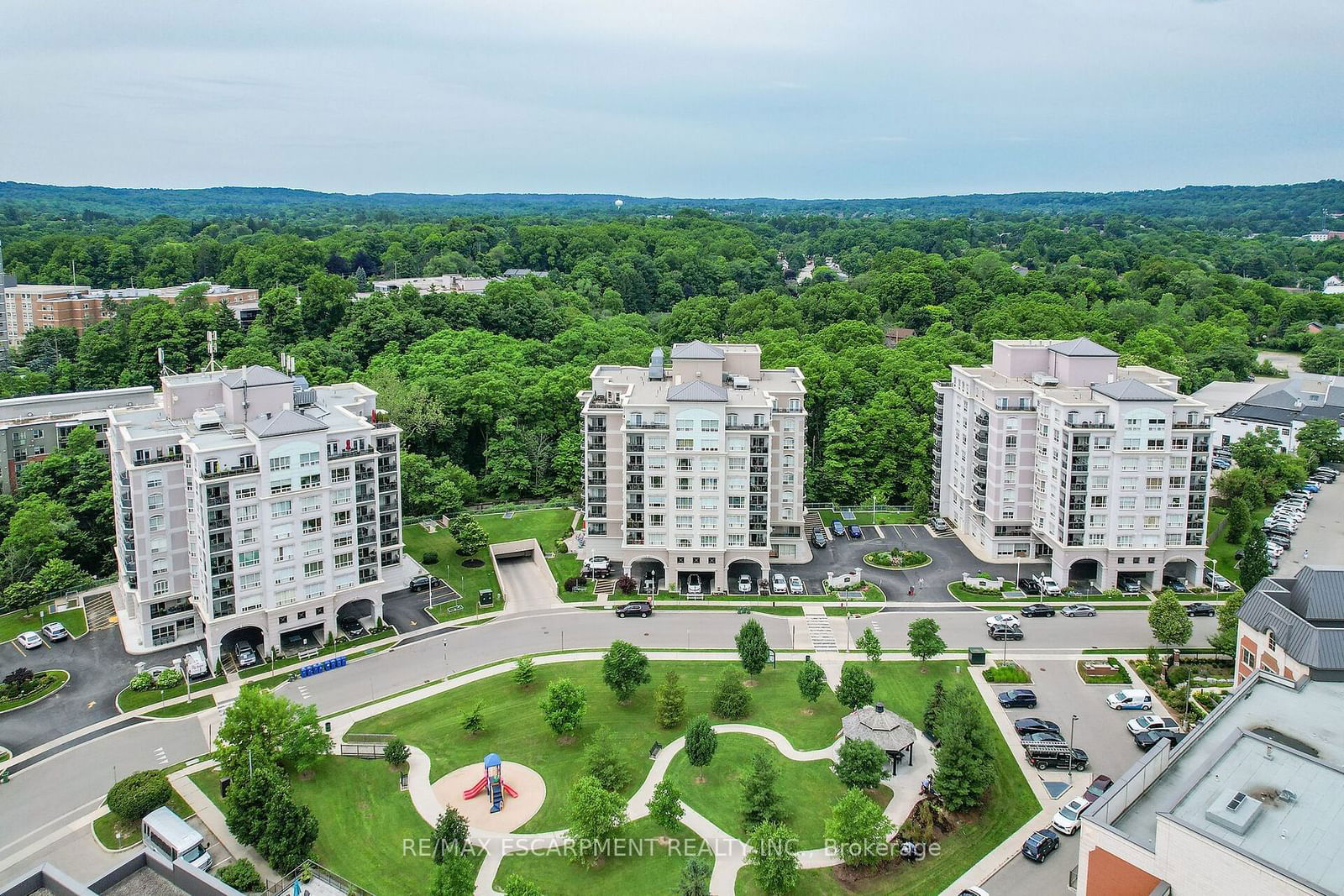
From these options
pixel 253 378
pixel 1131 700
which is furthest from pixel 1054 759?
pixel 253 378

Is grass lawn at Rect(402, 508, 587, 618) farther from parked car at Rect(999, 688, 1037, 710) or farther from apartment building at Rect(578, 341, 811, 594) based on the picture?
parked car at Rect(999, 688, 1037, 710)

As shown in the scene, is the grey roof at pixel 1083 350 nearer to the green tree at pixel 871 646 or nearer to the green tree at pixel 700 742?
the green tree at pixel 871 646

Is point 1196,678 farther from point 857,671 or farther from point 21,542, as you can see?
point 21,542

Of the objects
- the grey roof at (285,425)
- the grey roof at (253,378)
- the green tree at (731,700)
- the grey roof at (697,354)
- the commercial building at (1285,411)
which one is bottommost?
the green tree at (731,700)

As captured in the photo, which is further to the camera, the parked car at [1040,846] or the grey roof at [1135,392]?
the grey roof at [1135,392]

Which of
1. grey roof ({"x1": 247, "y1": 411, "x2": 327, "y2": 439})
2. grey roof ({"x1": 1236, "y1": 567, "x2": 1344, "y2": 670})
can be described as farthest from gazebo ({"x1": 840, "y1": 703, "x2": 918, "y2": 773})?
grey roof ({"x1": 247, "y1": 411, "x2": 327, "y2": 439})

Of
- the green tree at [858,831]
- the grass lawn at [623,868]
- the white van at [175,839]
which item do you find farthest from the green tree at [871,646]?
the white van at [175,839]

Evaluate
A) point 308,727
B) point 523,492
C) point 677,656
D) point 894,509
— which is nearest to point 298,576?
point 308,727

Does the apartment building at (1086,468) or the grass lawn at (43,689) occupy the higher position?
the apartment building at (1086,468)
